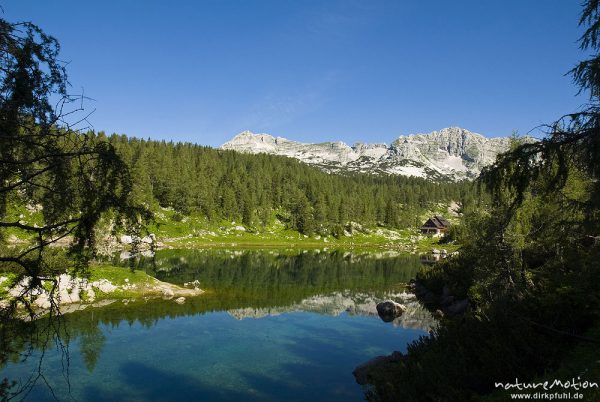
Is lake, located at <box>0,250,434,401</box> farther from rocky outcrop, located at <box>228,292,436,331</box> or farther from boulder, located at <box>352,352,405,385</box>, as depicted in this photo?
boulder, located at <box>352,352,405,385</box>

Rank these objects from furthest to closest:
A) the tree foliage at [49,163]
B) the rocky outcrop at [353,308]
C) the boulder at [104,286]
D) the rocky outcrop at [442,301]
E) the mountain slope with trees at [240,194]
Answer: the mountain slope with trees at [240,194]
the boulder at [104,286]
the rocky outcrop at [353,308]
the rocky outcrop at [442,301]
the tree foliage at [49,163]

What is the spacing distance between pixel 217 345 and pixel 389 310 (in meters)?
19.4

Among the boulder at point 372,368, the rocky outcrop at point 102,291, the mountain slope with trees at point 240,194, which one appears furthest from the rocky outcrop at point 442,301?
the mountain slope with trees at point 240,194

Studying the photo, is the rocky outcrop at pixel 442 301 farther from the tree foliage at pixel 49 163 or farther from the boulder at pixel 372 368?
the tree foliage at pixel 49 163

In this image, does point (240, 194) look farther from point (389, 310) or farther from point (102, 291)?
point (389, 310)

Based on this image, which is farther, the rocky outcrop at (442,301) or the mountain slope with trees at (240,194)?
the mountain slope with trees at (240,194)

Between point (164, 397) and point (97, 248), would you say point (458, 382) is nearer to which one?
point (97, 248)

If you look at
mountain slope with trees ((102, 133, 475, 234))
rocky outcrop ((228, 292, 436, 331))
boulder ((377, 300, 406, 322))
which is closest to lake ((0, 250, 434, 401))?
rocky outcrop ((228, 292, 436, 331))

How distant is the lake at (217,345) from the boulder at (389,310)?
3.29 feet

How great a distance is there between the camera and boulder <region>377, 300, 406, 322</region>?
4003 cm

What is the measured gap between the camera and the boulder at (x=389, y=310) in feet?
131

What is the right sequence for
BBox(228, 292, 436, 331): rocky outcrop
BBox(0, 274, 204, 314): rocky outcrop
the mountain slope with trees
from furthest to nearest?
1. the mountain slope with trees
2. BBox(228, 292, 436, 331): rocky outcrop
3. BBox(0, 274, 204, 314): rocky outcrop

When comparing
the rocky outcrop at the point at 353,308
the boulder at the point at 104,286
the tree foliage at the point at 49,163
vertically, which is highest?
the tree foliage at the point at 49,163

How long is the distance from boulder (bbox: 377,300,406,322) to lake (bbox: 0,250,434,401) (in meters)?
1.00
